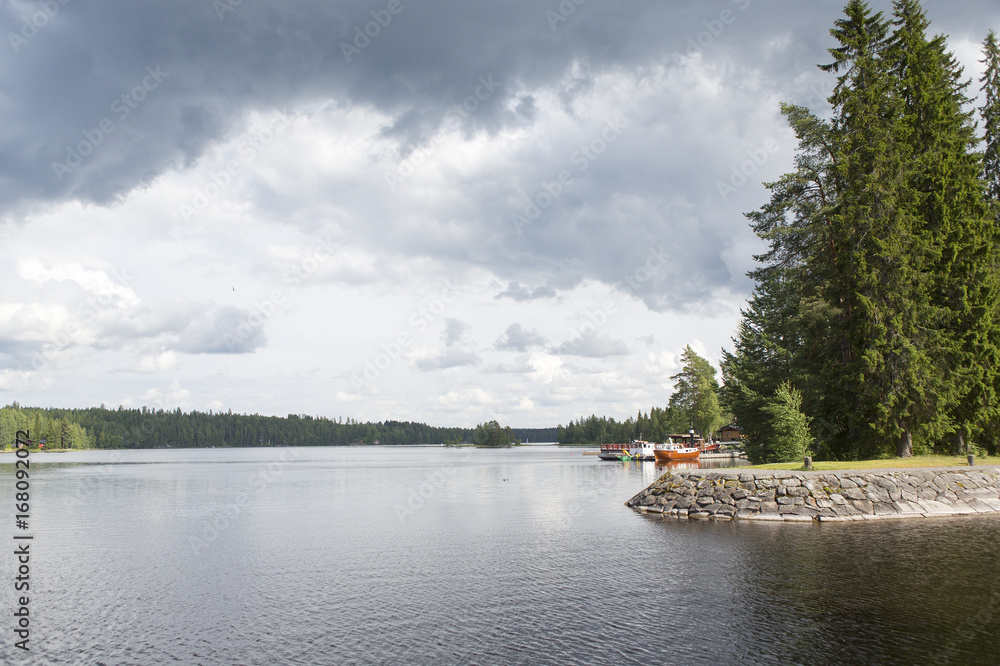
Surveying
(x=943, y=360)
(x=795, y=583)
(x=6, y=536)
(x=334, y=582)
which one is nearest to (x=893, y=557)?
(x=795, y=583)

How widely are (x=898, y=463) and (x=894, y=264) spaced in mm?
13195

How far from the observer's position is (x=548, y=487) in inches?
2175

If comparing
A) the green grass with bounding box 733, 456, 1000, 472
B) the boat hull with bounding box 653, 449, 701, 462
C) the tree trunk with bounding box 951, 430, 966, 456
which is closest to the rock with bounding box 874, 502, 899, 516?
the green grass with bounding box 733, 456, 1000, 472

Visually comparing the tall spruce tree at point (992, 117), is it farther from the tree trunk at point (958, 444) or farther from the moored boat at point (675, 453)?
the moored boat at point (675, 453)

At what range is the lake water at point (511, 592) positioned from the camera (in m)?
13.3

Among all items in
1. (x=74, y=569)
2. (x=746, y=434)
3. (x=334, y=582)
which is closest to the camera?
(x=334, y=582)

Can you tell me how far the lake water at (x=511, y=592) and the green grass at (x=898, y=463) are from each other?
20.4ft

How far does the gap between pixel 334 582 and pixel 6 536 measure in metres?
21.3

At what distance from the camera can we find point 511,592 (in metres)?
18.2

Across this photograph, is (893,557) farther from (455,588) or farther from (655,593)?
(455,588)
